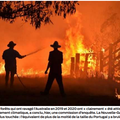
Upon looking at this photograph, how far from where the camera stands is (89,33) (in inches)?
1451

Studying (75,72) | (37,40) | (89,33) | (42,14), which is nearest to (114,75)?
(75,72)

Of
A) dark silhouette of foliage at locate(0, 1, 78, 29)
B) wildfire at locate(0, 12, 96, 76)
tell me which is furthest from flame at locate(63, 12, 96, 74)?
dark silhouette of foliage at locate(0, 1, 78, 29)

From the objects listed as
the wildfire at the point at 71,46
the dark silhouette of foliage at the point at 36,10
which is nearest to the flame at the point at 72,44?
the wildfire at the point at 71,46

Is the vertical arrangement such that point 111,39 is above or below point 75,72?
above

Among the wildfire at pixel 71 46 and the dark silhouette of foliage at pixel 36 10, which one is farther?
the wildfire at pixel 71 46

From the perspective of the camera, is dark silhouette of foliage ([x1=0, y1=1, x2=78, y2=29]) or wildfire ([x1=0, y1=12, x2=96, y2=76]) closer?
dark silhouette of foliage ([x1=0, y1=1, x2=78, y2=29])

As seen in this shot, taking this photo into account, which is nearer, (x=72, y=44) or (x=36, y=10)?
(x=36, y=10)

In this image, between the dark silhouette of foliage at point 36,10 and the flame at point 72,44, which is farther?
the flame at point 72,44

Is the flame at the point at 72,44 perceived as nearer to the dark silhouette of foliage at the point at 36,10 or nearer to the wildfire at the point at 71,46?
the wildfire at the point at 71,46

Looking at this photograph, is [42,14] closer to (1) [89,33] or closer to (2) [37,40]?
(1) [89,33]

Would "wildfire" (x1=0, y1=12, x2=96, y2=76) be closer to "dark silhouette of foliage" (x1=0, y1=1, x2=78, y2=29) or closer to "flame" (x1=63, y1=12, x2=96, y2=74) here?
"flame" (x1=63, y1=12, x2=96, y2=74)

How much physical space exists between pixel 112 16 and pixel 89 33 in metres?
7.15

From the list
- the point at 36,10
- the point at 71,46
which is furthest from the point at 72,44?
the point at 36,10

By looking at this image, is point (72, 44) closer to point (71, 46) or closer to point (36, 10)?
point (71, 46)
